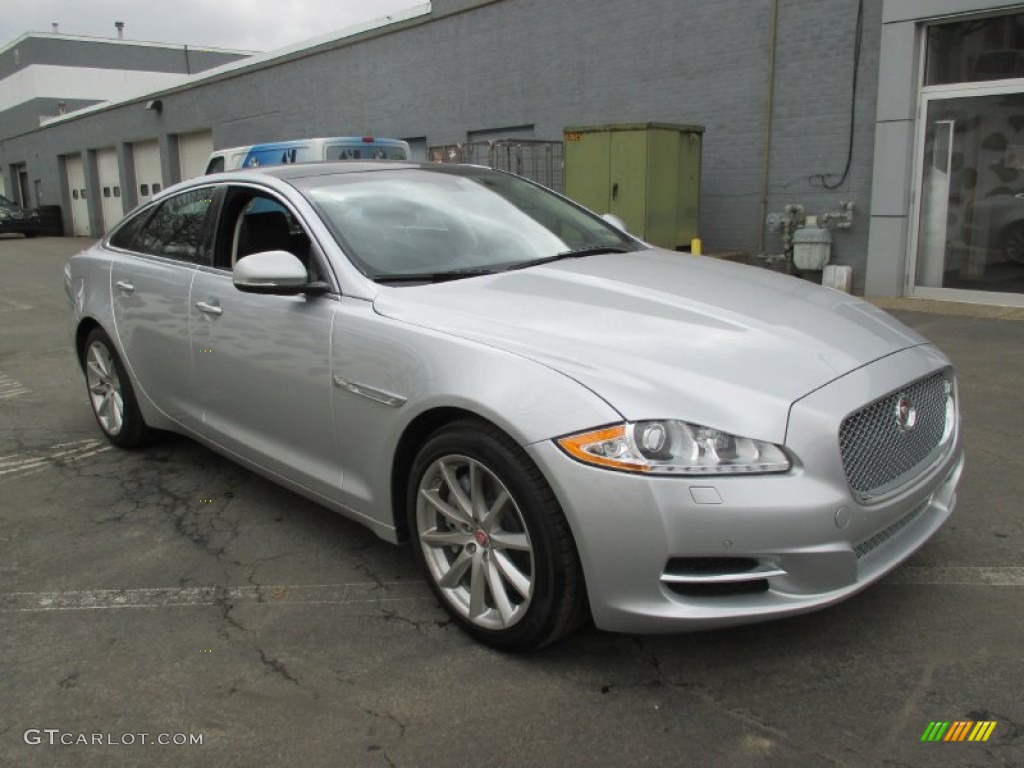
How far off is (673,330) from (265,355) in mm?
1737

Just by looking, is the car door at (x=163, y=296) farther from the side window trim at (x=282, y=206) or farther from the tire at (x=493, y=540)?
the tire at (x=493, y=540)

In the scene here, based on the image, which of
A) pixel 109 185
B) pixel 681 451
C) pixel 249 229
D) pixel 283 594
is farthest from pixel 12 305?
pixel 109 185

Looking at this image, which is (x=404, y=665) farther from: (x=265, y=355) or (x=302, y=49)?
(x=302, y=49)

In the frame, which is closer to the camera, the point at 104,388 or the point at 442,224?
the point at 442,224

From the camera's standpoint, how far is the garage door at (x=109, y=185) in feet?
95.6

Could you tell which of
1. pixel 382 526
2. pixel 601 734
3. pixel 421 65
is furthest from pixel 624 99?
pixel 601 734

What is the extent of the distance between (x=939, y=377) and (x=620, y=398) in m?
1.40

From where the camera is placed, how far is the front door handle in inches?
153

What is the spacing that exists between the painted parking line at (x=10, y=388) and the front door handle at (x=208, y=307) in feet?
12.2

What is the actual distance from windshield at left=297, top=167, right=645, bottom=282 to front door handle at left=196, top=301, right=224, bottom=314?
679 mm

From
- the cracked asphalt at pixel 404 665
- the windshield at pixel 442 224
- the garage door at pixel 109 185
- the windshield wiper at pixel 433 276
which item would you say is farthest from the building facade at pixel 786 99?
the garage door at pixel 109 185

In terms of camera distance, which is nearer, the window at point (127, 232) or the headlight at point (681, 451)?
the headlight at point (681, 451)

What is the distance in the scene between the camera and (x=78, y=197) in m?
32.1

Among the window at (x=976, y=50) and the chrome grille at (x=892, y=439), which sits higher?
the window at (x=976, y=50)
